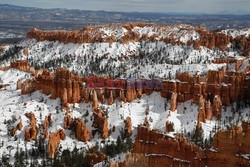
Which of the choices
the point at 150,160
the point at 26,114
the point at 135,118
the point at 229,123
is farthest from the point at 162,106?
the point at 150,160

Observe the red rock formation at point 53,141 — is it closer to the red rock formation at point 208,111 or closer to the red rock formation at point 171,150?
the red rock formation at point 171,150

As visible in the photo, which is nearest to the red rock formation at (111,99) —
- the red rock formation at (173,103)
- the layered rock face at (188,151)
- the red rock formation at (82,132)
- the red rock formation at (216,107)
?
the red rock formation at (82,132)

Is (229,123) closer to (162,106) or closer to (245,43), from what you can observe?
(162,106)

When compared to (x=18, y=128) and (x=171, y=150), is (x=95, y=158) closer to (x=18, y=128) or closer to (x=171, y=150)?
(x=171, y=150)

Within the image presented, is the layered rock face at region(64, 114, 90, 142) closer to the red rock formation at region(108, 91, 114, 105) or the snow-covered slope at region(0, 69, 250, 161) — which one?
the snow-covered slope at region(0, 69, 250, 161)

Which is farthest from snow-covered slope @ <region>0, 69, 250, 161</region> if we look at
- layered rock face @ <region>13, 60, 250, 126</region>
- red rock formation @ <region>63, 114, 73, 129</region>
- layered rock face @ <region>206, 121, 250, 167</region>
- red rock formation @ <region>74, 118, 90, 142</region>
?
layered rock face @ <region>206, 121, 250, 167</region>

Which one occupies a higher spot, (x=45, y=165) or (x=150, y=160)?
(x=150, y=160)
